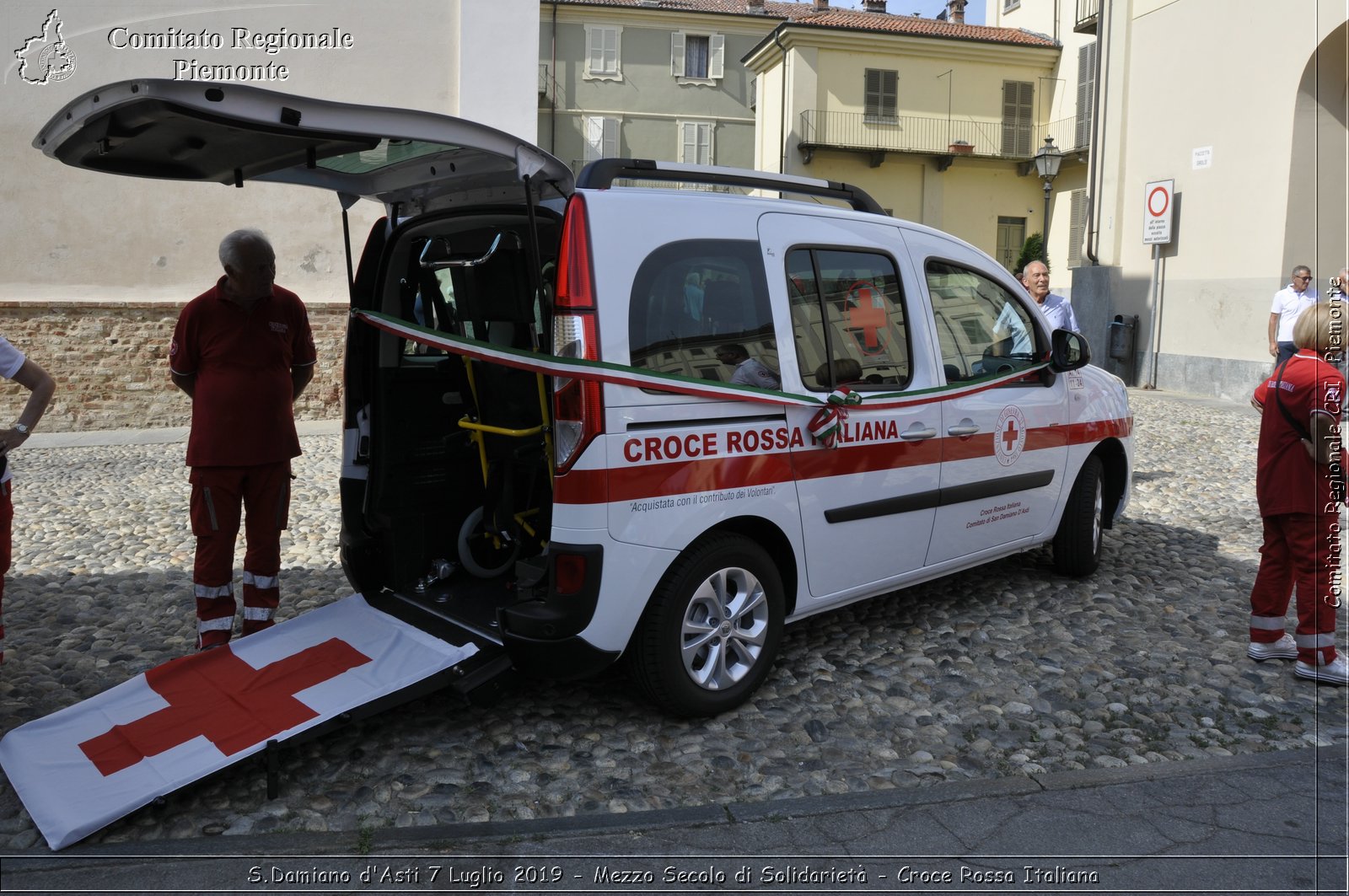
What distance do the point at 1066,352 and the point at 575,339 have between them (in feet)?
10.2

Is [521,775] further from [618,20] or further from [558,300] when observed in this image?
[618,20]

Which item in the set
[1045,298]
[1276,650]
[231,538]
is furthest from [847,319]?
[1045,298]

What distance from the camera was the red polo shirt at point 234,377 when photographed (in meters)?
4.64

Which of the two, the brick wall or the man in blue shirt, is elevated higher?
the man in blue shirt

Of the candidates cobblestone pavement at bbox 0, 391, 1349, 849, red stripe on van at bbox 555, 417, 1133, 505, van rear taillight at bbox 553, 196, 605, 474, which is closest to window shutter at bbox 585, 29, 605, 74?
cobblestone pavement at bbox 0, 391, 1349, 849

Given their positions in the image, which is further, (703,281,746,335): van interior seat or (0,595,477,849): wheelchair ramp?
(703,281,746,335): van interior seat

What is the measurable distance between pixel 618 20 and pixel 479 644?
136 feet

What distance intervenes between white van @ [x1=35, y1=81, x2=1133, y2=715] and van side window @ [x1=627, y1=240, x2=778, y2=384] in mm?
11

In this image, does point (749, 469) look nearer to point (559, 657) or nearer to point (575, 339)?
point (575, 339)

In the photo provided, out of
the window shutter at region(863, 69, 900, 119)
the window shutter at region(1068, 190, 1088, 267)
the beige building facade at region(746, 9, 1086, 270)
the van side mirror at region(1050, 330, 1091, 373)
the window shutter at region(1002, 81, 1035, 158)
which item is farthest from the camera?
the window shutter at region(1002, 81, 1035, 158)

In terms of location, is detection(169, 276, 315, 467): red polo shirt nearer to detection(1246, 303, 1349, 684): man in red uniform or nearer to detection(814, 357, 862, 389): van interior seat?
detection(814, 357, 862, 389): van interior seat

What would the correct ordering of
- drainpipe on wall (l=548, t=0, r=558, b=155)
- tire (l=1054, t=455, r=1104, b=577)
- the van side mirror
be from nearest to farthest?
the van side mirror < tire (l=1054, t=455, r=1104, b=577) < drainpipe on wall (l=548, t=0, r=558, b=155)

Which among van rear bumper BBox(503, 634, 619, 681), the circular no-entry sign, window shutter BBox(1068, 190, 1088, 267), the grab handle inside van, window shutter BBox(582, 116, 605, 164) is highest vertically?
window shutter BBox(582, 116, 605, 164)

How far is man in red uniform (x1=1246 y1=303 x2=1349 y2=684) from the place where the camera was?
15.2 ft
